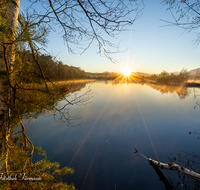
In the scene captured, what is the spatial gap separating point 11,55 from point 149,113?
988 cm

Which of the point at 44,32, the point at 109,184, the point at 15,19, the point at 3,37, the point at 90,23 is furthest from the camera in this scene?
the point at 109,184

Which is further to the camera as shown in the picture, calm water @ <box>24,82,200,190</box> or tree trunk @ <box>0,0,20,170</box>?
calm water @ <box>24,82,200,190</box>

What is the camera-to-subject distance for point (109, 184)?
3.32 metres

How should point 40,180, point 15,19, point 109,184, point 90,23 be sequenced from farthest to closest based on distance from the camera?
point 109,184 < point 90,23 < point 40,180 < point 15,19

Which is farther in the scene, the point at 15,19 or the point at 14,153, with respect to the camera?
the point at 14,153

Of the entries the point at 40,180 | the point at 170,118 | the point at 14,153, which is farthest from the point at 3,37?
the point at 170,118

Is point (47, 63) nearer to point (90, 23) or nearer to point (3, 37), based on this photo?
point (3, 37)

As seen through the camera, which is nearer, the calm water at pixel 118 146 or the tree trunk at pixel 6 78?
the tree trunk at pixel 6 78

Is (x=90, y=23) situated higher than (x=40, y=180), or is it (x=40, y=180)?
(x=90, y=23)

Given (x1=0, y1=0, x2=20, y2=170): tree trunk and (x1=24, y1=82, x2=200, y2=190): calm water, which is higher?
(x1=0, y1=0, x2=20, y2=170): tree trunk

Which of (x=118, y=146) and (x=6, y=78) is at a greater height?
(x=6, y=78)

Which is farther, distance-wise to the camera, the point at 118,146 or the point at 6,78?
the point at 118,146

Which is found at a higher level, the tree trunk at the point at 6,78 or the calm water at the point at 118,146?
the tree trunk at the point at 6,78

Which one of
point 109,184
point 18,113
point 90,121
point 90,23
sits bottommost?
point 109,184
